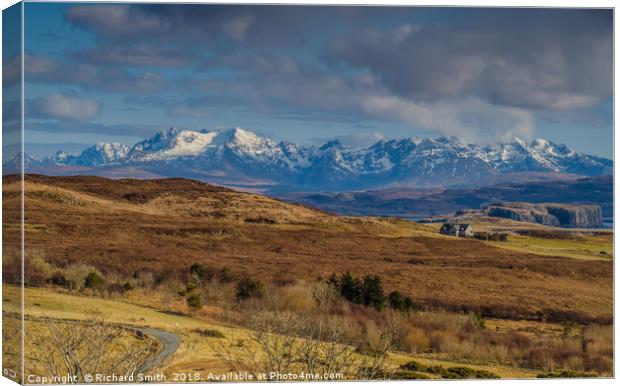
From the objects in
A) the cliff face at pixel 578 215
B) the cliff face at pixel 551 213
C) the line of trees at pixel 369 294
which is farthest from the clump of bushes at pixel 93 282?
the cliff face at pixel 578 215

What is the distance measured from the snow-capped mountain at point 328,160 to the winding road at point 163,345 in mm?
3121

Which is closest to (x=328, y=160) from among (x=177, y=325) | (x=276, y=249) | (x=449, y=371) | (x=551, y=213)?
(x=276, y=249)

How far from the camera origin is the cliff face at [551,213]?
17.6 meters

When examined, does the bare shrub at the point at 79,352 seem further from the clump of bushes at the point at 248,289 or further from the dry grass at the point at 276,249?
the clump of bushes at the point at 248,289

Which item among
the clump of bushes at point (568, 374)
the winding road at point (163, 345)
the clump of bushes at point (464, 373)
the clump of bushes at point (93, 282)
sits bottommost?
the clump of bushes at point (568, 374)

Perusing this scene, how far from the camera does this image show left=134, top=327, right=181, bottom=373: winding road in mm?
14383

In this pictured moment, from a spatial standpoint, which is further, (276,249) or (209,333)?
(276,249)

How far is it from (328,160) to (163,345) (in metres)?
7.06

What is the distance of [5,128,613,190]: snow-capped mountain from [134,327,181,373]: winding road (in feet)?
10.2

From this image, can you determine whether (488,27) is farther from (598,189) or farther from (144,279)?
(144,279)

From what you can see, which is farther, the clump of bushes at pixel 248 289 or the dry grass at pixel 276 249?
the dry grass at pixel 276 249

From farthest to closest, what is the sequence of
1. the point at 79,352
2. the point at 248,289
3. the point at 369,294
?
Result: the point at 369,294 < the point at 248,289 < the point at 79,352

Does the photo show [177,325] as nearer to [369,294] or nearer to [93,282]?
[93,282]

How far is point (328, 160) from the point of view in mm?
20875
